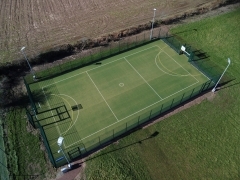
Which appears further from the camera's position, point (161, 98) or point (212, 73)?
point (212, 73)

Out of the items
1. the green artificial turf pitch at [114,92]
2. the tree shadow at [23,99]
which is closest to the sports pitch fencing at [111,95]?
the green artificial turf pitch at [114,92]

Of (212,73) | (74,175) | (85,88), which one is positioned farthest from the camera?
(212,73)

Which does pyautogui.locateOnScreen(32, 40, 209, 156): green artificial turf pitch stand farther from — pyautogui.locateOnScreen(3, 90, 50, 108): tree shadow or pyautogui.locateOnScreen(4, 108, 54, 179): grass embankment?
pyautogui.locateOnScreen(4, 108, 54, 179): grass embankment

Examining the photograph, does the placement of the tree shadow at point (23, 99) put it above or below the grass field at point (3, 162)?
above

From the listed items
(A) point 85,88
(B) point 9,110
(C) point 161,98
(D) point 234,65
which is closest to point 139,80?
(C) point 161,98

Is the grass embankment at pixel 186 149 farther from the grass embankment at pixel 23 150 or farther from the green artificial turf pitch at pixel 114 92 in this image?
the grass embankment at pixel 23 150

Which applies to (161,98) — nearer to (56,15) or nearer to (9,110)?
(9,110)

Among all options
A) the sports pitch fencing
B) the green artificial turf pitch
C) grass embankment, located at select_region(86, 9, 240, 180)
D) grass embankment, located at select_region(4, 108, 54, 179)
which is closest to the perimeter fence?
grass embankment, located at select_region(4, 108, 54, 179)
